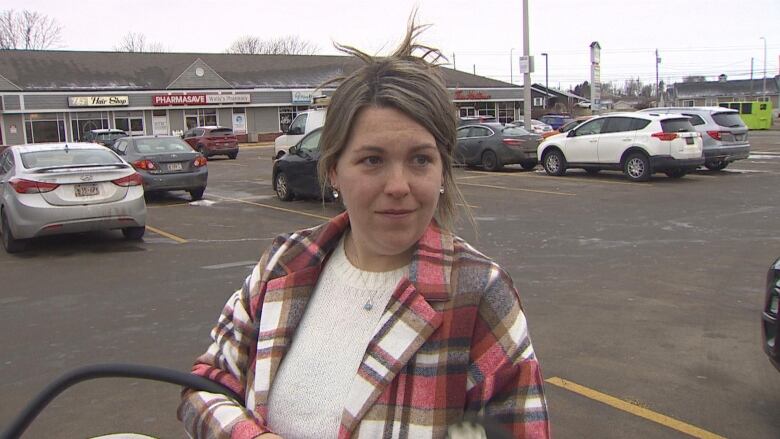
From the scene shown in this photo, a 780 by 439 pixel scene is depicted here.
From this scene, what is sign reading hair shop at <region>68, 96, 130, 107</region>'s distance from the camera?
42.9 m

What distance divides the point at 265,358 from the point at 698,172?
63.7ft

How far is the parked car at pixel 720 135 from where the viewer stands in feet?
59.3

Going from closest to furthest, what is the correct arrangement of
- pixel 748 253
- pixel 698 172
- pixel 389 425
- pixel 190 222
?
pixel 389 425, pixel 748 253, pixel 190 222, pixel 698 172

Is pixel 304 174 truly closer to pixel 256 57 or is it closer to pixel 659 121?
pixel 659 121

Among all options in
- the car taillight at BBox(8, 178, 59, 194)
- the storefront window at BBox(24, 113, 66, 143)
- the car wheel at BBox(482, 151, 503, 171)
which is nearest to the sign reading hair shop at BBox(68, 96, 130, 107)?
the storefront window at BBox(24, 113, 66, 143)

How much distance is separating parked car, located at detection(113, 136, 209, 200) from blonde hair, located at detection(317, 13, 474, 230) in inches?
541

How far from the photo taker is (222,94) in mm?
48469

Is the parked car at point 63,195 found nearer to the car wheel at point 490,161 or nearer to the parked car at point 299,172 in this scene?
the parked car at point 299,172

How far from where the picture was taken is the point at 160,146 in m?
15.6

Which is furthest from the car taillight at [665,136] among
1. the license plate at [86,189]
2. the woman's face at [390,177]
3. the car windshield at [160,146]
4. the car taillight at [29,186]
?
Result: the woman's face at [390,177]

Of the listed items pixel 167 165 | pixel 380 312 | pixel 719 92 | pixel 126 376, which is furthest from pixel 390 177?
pixel 719 92

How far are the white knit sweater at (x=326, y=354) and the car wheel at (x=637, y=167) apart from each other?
16.3 meters

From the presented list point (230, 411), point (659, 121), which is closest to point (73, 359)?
point (230, 411)

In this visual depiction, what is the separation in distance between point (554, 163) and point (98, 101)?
3439 centimetres
